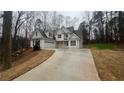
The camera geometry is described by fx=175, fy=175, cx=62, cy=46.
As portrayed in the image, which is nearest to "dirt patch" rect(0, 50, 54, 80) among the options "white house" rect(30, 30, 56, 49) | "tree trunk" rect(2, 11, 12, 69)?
"tree trunk" rect(2, 11, 12, 69)

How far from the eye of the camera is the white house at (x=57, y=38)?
15227 mm

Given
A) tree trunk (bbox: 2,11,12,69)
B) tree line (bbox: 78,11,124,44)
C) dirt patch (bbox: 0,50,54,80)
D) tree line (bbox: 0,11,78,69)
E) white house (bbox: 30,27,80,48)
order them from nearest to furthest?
1. dirt patch (bbox: 0,50,54,80)
2. tree trunk (bbox: 2,11,12,69)
3. tree line (bbox: 0,11,78,69)
4. tree line (bbox: 78,11,124,44)
5. white house (bbox: 30,27,80,48)

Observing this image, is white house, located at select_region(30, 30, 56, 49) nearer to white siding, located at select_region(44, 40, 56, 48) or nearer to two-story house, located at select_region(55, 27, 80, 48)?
white siding, located at select_region(44, 40, 56, 48)

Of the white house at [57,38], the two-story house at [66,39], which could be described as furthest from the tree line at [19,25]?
the two-story house at [66,39]

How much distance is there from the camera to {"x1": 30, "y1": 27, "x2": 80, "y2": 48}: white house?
599 inches

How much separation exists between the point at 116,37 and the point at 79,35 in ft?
14.0

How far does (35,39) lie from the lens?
15.2 meters

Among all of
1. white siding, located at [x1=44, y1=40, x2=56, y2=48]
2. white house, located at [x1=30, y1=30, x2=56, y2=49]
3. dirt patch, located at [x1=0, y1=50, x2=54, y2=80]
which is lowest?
dirt patch, located at [x1=0, y1=50, x2=54, y2=80]

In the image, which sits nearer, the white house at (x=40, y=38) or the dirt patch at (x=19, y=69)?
the dirt patch at (x=19, y=69)

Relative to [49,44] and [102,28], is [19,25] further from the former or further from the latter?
[102,28]

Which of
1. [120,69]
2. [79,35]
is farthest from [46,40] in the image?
[120,69]

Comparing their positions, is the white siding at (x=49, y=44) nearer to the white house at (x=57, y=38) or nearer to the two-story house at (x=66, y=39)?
the white house at (x=57, y=38)

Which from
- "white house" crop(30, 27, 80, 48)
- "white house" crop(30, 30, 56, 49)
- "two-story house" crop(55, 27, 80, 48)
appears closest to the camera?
"white house" crop(30, 30, 56, 49)
